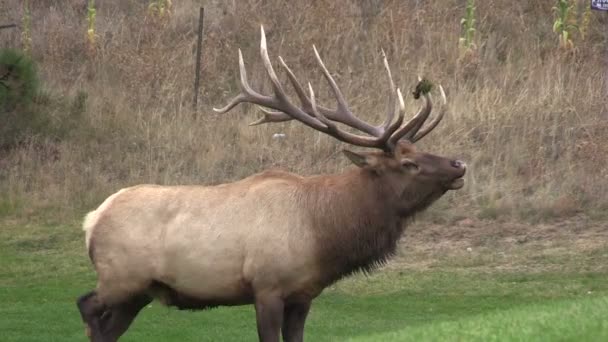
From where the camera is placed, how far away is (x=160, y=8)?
80.6 feet

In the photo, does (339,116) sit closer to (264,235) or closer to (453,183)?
(453,183)

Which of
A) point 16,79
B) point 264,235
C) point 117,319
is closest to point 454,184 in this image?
point 264,235

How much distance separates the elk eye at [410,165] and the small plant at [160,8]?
554 inches

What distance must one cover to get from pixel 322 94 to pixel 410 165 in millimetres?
10327

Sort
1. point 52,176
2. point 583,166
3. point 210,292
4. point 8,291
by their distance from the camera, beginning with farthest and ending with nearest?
point 52,176, point 583,166, point 8,291, point 210,292

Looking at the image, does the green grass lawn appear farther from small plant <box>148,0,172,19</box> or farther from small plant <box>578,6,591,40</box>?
small plant <box>148,0,172,19</box>

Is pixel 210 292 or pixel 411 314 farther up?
pixel 210 292

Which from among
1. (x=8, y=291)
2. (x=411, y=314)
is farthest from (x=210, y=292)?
(x=8, y=291)

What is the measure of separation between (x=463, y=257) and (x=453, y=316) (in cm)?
277

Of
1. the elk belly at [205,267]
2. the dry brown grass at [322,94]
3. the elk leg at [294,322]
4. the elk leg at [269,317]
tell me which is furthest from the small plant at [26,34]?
the elk leg at [269,317]

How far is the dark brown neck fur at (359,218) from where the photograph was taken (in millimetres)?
10914

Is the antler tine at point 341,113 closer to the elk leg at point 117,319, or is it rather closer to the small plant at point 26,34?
the elk leg at point 117,319

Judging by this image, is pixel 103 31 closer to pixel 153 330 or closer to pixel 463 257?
pixel 463 257

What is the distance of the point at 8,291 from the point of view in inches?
608
